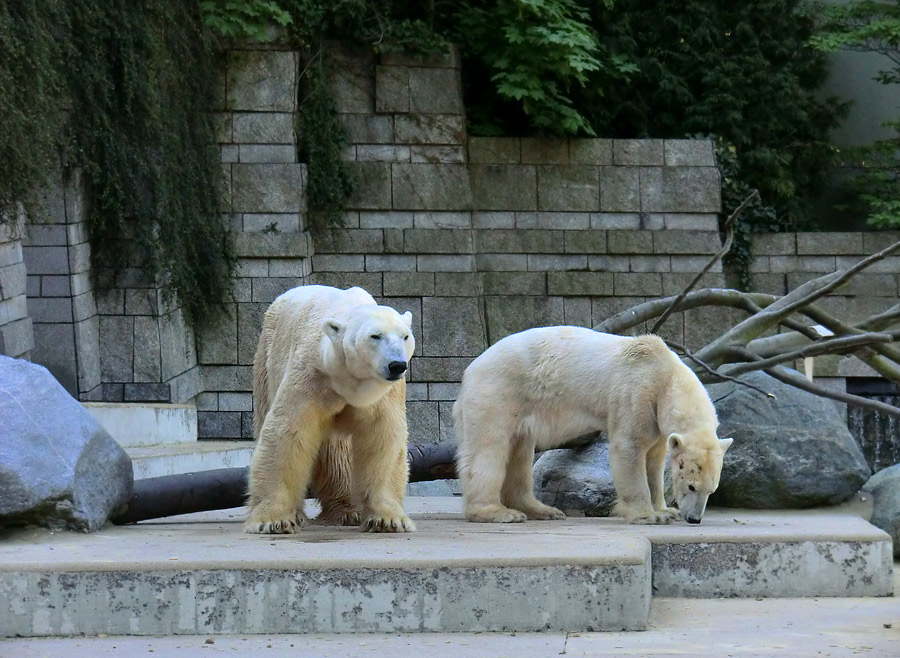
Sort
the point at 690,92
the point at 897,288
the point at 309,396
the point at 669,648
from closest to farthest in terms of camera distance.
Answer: the point at 669,648, the point at 309,396, the point at 897,288, the point at 690,92

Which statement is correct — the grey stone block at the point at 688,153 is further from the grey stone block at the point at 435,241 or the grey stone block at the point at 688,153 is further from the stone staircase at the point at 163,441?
the stone staircase at the point at 163,441

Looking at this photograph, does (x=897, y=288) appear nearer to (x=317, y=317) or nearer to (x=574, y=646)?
(x=317, y=317)

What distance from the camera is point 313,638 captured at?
13.2ft

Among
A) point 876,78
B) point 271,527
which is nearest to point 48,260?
point 271,527

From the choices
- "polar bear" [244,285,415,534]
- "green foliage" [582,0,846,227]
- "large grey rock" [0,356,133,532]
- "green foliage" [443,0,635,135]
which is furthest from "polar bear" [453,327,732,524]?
"green foliage" [582,0,846,227]

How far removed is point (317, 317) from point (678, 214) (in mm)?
7031

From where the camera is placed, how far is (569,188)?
11.5 metres

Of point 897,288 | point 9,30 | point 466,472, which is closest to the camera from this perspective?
point 466,472

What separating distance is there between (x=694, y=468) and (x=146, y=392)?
5.49 metres

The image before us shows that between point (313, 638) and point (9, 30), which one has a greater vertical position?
point (9, 30)

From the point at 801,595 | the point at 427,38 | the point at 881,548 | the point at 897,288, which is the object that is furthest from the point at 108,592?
the point at 897,288

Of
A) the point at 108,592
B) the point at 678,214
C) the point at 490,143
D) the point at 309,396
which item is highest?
the point at 490,143

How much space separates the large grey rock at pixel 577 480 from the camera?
6.38m

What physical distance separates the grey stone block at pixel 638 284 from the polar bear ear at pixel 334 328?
6924 mm
